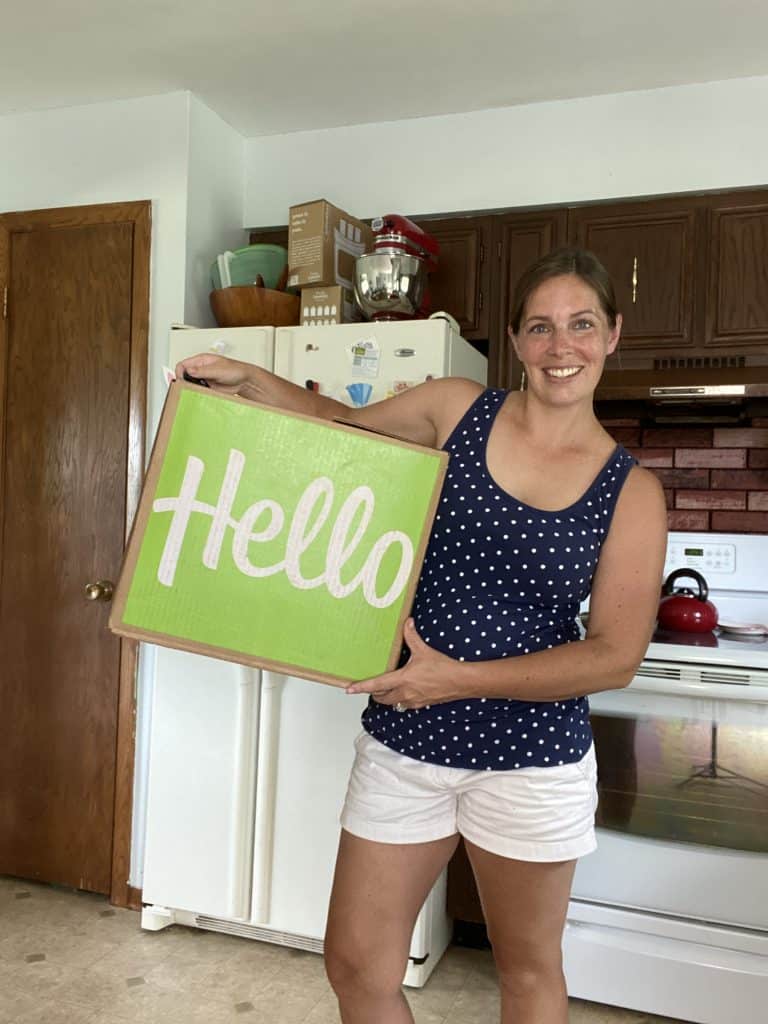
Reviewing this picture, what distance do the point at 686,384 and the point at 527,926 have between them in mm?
1507

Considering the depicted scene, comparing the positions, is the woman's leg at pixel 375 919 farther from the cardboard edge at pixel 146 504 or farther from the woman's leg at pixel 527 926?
the cardboard edge at pixel 146 504

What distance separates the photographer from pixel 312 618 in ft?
3.78

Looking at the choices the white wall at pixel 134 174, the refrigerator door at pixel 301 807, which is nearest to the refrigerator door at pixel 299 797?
the refrigerator door at pixel 301 807

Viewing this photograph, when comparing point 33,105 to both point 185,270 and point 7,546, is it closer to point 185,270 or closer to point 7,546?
point 185,270

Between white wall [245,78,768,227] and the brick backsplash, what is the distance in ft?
2.21

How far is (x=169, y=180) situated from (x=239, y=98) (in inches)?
12.2

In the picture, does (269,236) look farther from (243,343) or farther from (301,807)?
(301,807)

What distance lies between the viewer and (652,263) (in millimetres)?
2445

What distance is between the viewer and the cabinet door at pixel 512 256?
2.53 m

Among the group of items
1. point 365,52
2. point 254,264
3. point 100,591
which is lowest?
point 100,591

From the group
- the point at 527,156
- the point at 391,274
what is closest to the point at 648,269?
the point at 527,156

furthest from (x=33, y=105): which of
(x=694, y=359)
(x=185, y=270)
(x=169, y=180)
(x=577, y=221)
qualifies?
(x=694, y=359)

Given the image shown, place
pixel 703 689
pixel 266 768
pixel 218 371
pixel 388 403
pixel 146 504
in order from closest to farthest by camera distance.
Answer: pixel 146 504 < pixel 218 371 < pixel 388 403 < pixel 703 689 < pixel 266 768

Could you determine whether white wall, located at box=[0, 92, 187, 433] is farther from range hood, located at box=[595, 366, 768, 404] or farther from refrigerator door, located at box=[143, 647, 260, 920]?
range hood, located at box=[595, 366, 768, 404]
